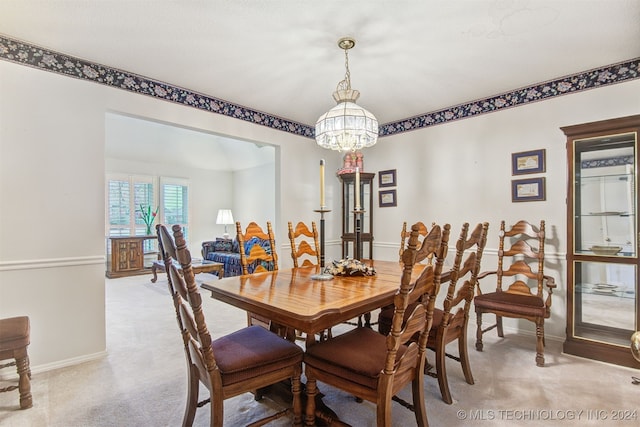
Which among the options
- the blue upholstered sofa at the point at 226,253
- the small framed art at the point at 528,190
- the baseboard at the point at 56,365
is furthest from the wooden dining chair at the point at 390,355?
the blue upholstered sofa at the point at 226,253

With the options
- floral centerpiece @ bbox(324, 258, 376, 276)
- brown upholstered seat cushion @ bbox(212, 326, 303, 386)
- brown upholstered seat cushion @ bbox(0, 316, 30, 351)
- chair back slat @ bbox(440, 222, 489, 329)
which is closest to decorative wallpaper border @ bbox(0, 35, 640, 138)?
brown upholstered seat cushion @ bbox(0, 316, 30, 351)

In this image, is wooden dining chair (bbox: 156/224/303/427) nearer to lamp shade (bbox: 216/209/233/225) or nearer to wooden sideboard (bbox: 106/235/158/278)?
wooden sideboard (bbox: 106/235/158/278)

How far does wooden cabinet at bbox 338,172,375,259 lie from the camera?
14.3 ft

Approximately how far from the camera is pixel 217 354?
1.51 m

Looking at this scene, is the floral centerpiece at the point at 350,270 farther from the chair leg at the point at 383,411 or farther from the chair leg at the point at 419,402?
the chair leg at the point at 383,411

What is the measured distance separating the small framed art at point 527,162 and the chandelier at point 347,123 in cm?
173

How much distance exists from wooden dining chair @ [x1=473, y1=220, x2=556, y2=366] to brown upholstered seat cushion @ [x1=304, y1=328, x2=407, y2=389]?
59.8 inches

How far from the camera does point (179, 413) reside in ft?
5.90

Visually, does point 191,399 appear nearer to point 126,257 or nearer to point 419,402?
point 419,402

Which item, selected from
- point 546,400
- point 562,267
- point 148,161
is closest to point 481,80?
point 562,267

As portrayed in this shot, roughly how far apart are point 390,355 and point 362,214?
3141mm

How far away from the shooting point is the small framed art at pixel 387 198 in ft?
13.8

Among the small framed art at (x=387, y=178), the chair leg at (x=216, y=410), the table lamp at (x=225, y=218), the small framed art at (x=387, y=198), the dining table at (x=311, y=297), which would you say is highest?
the small framed art at (x=387, y=178)

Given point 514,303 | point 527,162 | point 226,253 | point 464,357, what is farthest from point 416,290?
point 226,253
